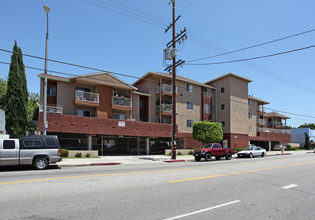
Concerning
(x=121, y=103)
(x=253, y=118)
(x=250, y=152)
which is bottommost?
(x=250, y=152)

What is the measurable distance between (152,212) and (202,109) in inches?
1311

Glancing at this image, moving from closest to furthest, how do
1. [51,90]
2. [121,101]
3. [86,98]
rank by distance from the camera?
[51,90], [86,98], [121,101]

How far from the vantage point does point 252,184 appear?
882 cm

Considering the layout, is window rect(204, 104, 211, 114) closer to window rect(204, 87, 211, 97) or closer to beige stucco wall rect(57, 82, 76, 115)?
window rect(204, 87, 211, 97)

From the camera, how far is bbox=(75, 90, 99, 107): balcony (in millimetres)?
25277

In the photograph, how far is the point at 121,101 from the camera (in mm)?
28078

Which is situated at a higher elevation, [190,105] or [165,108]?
[190,105]

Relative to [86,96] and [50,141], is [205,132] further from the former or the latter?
[50,141]

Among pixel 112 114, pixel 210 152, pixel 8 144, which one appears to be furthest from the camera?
pixel 112 114

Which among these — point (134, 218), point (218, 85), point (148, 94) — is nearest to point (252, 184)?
point (134, 218)

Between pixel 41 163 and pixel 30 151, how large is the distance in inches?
35.9

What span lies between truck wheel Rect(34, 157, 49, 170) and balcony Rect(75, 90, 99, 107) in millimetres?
12665

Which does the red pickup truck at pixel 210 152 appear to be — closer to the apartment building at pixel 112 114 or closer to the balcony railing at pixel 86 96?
the apartment building at pixel 112 114

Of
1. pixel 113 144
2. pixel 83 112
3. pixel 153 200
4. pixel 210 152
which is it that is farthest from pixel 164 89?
pixel 153 200
